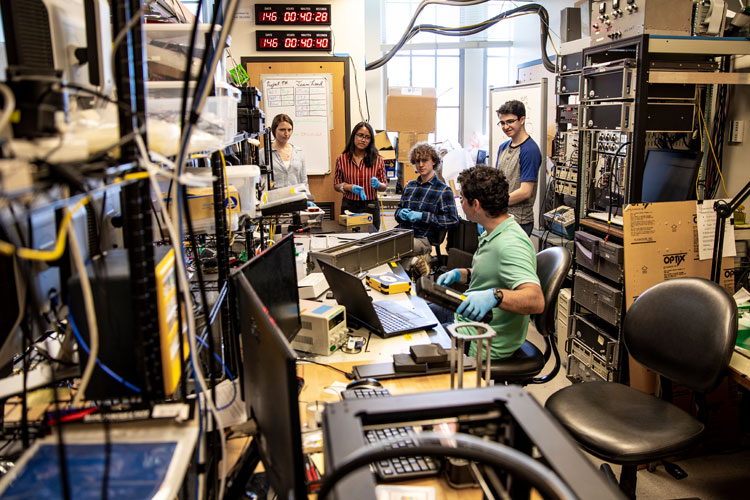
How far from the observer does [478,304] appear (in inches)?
81.2

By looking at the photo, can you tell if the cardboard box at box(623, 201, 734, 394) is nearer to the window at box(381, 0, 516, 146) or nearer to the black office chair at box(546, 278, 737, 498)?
the black office chair at box(546, 278, 737, 498)

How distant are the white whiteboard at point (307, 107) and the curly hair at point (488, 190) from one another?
3042 millimetres

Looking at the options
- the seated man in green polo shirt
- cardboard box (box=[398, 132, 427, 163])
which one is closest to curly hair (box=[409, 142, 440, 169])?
the seated man in green polo shirt

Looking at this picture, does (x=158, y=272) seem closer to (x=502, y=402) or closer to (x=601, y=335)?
(x=502, y=402)

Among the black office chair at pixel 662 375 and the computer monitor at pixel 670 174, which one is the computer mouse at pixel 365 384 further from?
the computer monitor at pixel 670 174

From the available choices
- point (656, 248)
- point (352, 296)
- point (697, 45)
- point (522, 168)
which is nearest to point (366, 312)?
point (352, 296)

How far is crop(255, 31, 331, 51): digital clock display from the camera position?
16.3 feet

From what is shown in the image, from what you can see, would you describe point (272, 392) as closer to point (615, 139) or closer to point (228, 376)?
point (228, 376)

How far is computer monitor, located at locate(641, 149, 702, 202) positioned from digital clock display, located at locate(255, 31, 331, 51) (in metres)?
3.02

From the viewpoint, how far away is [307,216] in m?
2.96

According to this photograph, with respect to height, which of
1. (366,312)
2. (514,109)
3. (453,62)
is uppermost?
(453,62)

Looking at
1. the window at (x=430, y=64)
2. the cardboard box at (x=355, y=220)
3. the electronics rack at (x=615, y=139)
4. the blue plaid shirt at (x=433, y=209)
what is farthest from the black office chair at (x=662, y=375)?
the window at (x=430, y=64)

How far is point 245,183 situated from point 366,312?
0.64 m

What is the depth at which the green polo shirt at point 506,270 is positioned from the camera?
218 cm
